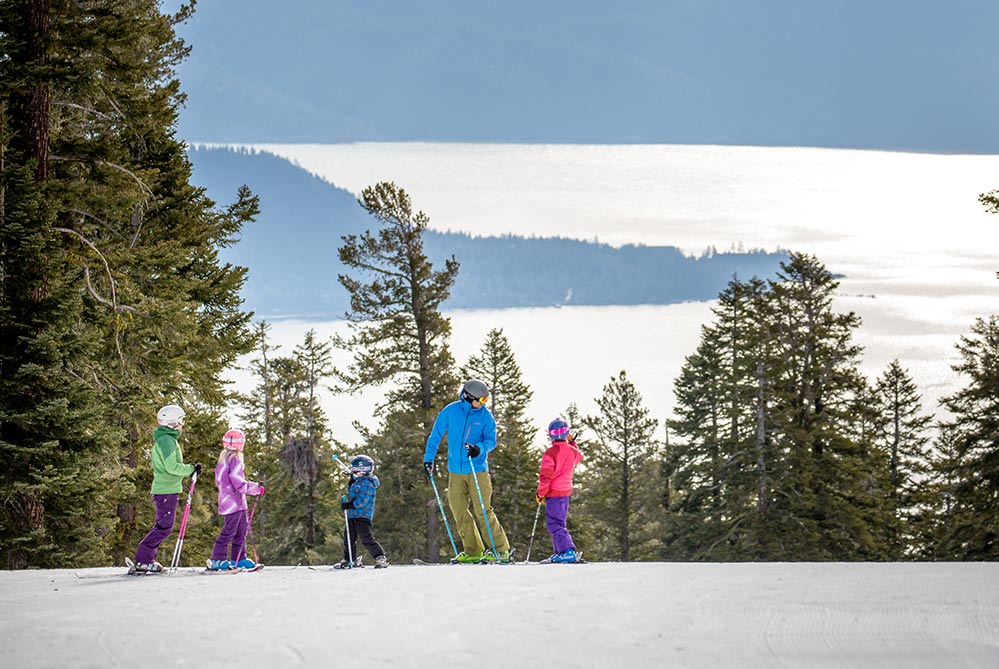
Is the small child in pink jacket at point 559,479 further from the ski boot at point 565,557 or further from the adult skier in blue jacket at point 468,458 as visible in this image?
the adult skier in blue jacket at point 468,458

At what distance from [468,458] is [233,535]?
2843 mm

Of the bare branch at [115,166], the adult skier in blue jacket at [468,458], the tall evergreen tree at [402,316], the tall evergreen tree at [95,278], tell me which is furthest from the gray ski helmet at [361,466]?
the tall evergreen tree at [402,316]

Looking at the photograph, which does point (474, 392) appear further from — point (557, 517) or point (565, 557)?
point (565, 557)

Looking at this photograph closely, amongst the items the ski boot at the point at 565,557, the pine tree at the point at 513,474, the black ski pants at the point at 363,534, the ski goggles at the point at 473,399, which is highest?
the ski goggles at the point at 473,399

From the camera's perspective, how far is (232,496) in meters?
11.9

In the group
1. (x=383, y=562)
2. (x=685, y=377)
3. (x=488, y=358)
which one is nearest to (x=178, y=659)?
(x=383, y=562)

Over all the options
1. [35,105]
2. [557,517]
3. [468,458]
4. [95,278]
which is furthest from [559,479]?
[35,105]

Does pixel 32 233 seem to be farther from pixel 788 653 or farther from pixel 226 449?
pixel 788 653

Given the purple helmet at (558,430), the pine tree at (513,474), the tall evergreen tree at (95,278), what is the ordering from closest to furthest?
1. the purple helmet at (558,430)
2. the tall evergreen tree at (95,278)
3. the pine tree at (513,474)

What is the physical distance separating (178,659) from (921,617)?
475 cm

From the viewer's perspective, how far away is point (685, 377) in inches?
2050

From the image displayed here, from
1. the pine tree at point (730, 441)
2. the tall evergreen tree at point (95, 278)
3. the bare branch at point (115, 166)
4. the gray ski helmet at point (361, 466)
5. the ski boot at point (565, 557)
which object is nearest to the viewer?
the gray ski helmet at point (361, 466)

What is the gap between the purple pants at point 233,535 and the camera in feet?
39.1

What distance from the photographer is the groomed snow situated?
6387 mm
